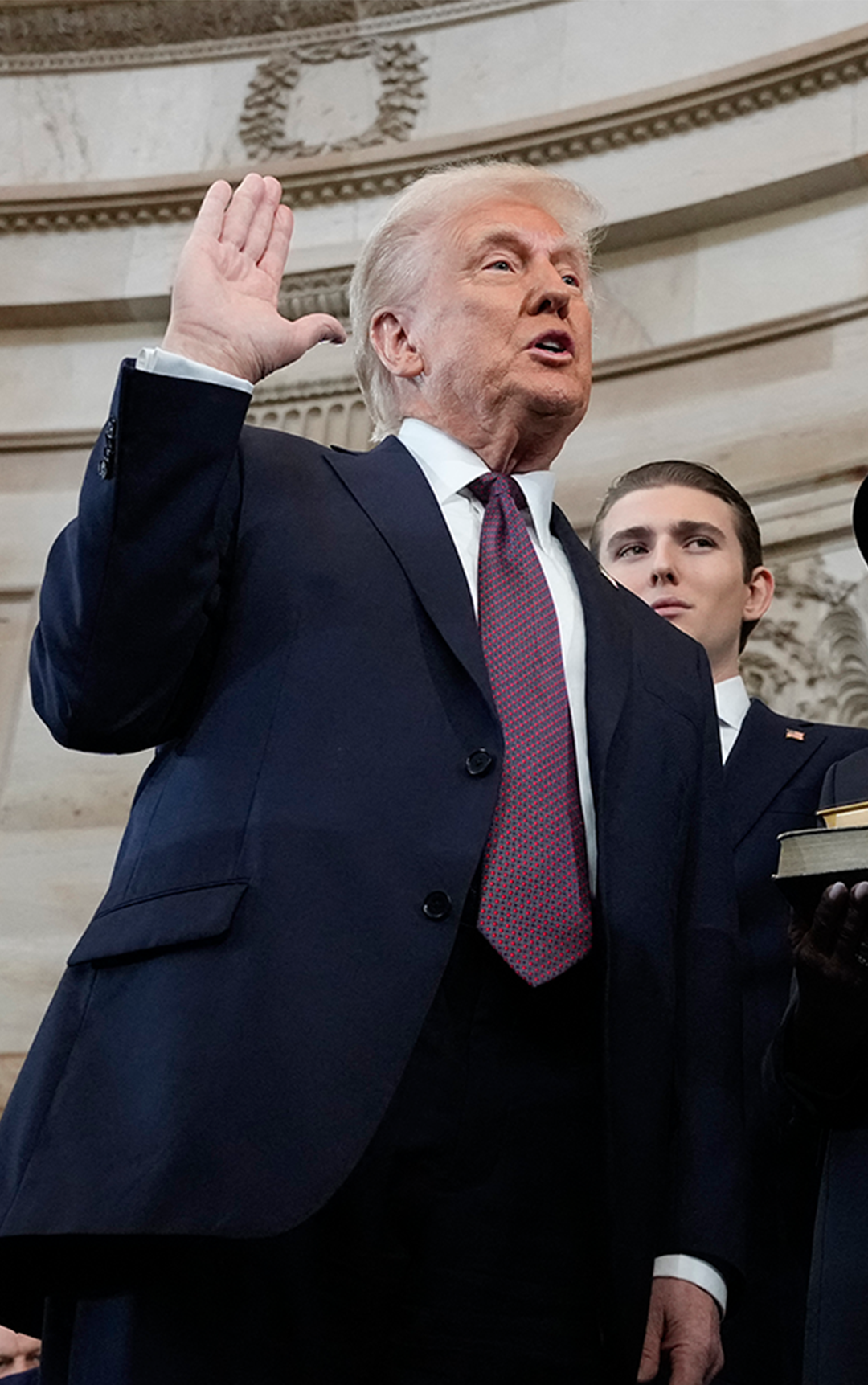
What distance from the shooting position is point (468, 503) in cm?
Result: 200

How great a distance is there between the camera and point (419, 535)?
6.02ft

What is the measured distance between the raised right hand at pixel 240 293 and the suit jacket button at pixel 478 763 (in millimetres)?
424

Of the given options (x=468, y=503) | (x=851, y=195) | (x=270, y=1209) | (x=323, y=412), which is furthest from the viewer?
(x=323, y=412)

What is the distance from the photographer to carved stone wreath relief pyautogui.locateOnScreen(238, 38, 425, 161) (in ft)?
18.6

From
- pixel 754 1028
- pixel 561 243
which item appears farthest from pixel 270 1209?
pixel 561 243

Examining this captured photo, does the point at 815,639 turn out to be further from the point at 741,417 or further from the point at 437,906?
the point at 437,906

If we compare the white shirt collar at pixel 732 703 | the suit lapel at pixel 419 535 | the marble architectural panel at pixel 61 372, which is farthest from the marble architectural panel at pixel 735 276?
the suit lapel at pixel 419 535

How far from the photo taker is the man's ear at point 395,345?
7.16ft

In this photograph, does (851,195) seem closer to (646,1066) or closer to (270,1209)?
(646,1066)

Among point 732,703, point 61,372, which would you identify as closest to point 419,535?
point 732,703

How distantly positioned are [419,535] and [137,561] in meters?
0.37

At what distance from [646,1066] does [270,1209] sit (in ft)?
1.45

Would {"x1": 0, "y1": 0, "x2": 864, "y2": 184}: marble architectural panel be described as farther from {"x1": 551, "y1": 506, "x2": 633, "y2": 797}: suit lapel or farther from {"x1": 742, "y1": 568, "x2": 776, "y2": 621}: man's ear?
{"x1": 551, "y1": 506, "x2": 633, "y2": 797}: suit lapel

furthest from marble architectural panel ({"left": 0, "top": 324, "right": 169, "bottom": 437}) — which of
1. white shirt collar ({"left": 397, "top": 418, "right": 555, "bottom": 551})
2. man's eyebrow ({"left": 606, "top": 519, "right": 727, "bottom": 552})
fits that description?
white shirt collar ({"left": 397, "top": 418, "right": 555, "bottom": 551})
